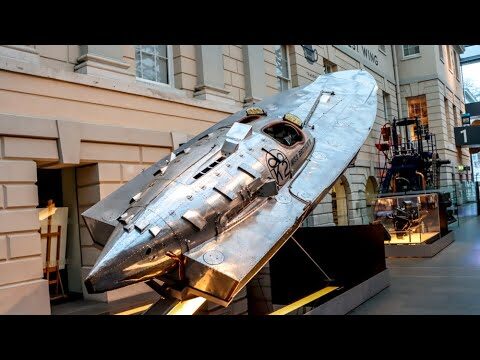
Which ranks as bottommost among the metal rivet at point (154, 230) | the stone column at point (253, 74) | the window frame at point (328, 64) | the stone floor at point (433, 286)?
the stone floor at point (433, 286)

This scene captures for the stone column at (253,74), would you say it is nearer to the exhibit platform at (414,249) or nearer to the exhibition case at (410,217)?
the exhibition case at (410,217)

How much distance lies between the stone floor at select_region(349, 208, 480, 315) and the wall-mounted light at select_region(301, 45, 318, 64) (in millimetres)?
8176

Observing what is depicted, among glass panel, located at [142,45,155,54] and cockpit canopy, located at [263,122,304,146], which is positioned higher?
glass panel, located at [142,45,155,54]

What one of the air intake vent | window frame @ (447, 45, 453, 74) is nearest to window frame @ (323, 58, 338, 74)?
window frame @ (447, 45, 453, 74)

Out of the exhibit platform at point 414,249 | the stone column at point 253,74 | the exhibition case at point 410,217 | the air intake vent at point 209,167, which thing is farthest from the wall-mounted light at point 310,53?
the air intake vent at point 209,167

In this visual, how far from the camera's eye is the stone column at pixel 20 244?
640 centimetres

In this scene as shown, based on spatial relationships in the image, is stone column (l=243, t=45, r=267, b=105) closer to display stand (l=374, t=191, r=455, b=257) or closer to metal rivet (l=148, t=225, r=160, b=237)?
display stand (l=374, t=191, r=455, b=257)

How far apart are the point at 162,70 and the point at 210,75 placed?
119 centimetres

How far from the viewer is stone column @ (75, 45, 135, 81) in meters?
8.03

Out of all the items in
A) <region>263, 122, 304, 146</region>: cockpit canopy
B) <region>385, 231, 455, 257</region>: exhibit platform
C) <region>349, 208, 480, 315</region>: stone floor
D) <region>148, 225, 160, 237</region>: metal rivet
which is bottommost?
<region>349, 208, 480, 315</region>: stone floor

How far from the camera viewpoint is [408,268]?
8.49 meters

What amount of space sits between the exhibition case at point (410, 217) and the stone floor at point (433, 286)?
60cm

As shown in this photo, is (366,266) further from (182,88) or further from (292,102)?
(182,88)
